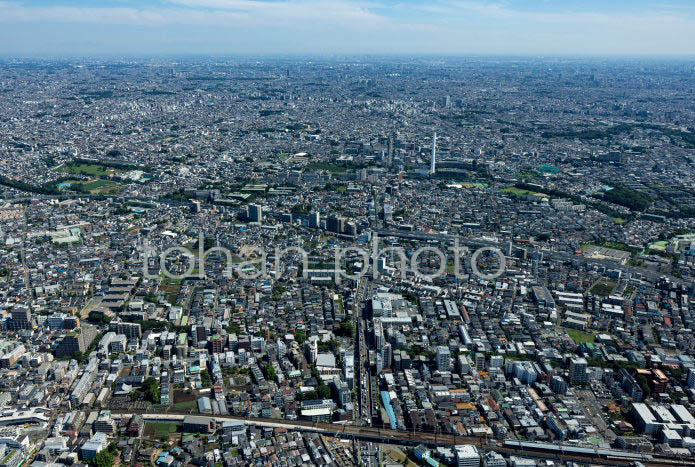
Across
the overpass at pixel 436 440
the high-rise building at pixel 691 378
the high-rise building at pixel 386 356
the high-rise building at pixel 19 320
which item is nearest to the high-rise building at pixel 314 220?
the high-rise building at pixel 386 356

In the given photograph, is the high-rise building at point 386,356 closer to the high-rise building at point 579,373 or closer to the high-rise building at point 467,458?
the high-rise building at point 467,458

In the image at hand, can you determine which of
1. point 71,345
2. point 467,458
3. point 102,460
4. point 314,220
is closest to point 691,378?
point 467,458

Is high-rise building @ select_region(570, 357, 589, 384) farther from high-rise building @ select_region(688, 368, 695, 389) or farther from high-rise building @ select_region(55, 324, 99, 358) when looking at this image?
high-rise building @ select_region(55, 324, 99, 358)

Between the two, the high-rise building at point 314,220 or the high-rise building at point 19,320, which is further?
the high-rise building at point 314,220

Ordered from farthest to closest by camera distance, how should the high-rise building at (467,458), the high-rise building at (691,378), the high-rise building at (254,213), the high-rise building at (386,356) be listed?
1. the high-rise building at (254,213)
2. the high-rise building at (386,356)
3. the high-rise building at (691,378)
4. the high-rise building at (467,458)

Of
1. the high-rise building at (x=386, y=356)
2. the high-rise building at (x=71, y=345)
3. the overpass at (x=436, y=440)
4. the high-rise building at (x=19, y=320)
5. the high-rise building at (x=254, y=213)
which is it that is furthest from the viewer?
the high-rise building at (x=254, y=213)

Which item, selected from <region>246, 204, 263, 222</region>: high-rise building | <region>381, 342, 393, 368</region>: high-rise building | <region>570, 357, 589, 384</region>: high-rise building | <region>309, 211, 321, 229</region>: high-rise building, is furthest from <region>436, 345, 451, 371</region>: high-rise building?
<region>246, 204, 263, 222</region>: high-rise building
